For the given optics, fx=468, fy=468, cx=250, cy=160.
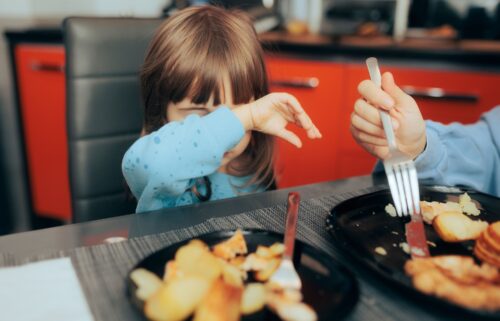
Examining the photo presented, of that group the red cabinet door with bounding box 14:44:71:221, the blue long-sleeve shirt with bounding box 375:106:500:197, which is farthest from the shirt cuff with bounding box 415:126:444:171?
the red cabinet door with bounding box 14:44:71:221

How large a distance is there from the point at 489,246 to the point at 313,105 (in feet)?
4.91

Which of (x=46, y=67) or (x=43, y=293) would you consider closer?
(x=43, y=293)

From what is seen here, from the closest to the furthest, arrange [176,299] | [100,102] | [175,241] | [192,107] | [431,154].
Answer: [176,299]
[175,241]
[431,154]
[192,107]
[100,102]

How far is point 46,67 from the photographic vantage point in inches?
84.4

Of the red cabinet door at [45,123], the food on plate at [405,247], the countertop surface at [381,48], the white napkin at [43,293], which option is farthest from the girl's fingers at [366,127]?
the red cabinet door at [45,123]

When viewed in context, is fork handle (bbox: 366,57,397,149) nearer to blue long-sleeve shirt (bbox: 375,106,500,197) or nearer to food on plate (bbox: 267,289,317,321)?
blue long-sleeve shirt (bbox: 375,106,500,197)

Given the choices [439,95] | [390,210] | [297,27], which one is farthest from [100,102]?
[297,27]

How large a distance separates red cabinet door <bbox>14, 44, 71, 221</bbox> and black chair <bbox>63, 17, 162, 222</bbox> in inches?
42.2

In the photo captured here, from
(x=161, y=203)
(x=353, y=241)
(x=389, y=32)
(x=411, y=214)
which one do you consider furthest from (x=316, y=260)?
(x=389, y=32)

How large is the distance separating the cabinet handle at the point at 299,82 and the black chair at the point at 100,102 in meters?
0.92

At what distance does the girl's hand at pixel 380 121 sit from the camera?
27.4 inches

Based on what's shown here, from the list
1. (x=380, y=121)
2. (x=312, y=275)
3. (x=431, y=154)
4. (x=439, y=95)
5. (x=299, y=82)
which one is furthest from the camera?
(x=299, y=82)

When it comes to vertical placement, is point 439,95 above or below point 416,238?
below

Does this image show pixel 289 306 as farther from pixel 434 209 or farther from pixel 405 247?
pixel 434 209
